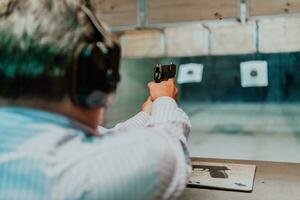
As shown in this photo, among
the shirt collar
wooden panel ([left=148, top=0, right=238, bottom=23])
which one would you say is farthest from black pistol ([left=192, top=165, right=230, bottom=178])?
wooden panel ([left=148, top=0, right=238, bottom=23])

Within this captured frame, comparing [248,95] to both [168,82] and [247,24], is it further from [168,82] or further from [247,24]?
[168,82]

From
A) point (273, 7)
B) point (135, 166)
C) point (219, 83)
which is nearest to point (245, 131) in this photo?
point (219, 83)

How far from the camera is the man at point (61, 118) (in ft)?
1.28

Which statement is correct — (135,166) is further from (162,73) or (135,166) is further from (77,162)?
(162,73)

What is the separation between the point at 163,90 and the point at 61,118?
37cm

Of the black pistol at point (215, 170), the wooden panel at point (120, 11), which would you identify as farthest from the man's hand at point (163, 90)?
the wooden panel at point (120, 11)

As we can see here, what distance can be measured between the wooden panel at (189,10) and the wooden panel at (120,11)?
92 millimetres

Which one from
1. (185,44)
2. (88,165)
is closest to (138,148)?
(88,165)

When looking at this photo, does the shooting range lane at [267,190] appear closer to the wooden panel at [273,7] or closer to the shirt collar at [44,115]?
the shirt collar at [44,115]

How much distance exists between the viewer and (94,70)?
17.0 inches

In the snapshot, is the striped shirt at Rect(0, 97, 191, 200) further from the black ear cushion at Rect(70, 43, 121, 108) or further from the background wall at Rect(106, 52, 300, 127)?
the background wall at Rect(106, 52, 300, 127)

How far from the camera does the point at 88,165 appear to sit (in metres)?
0.40

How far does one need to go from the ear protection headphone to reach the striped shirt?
4 centimetres

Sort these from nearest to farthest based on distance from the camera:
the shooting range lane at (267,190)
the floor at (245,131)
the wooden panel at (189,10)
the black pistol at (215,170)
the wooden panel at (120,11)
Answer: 1. the shooting range lane at (267,190)
2. the black pistol at (215,170)
3. the wooden panel at (189,10)
4. the wooden panel at (120,11)
5. the floor at (245,131)
